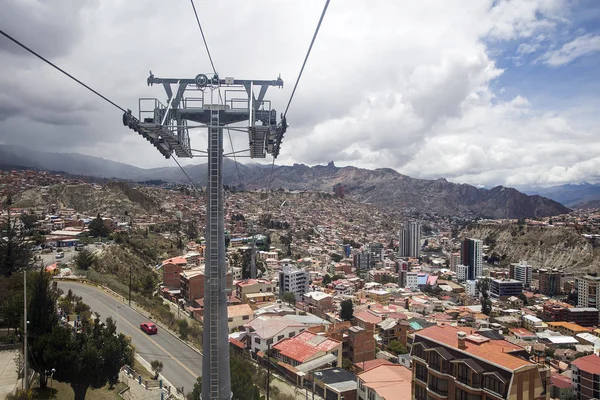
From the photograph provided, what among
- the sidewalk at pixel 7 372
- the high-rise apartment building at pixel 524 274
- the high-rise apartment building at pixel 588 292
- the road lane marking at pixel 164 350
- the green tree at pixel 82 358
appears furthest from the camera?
the high-rise apartment building at pixel 524 274

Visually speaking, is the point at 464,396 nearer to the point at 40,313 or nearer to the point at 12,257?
the point at 40,313

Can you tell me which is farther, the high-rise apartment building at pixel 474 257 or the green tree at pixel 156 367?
the high-rise apartment building at pixel 474 257

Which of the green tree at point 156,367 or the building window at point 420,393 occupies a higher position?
the green tree at point 156,367

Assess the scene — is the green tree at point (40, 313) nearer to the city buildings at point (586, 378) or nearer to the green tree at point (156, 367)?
the green tree at point (156, 367)

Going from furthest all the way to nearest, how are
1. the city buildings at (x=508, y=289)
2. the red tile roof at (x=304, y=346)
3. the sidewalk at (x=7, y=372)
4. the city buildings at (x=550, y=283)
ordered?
1. the city buildings at (x=550, y=283)
2. the city buildings at (x=508, y=289)
3. the red tile roof at (x=304, y=346)
4. the sidewalk at (x=7, y=372)

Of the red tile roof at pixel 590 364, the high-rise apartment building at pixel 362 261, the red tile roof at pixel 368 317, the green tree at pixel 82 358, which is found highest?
the green tree at pixel 82 358

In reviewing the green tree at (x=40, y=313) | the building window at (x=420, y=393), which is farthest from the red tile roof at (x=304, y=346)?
the green tree at (x=40, y=313)

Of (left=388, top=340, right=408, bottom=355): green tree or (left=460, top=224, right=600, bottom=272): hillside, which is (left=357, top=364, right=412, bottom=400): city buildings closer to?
(left=388, top=340, right=408, bottom=355): green tree

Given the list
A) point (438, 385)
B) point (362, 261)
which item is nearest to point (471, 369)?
point (438, 385)
